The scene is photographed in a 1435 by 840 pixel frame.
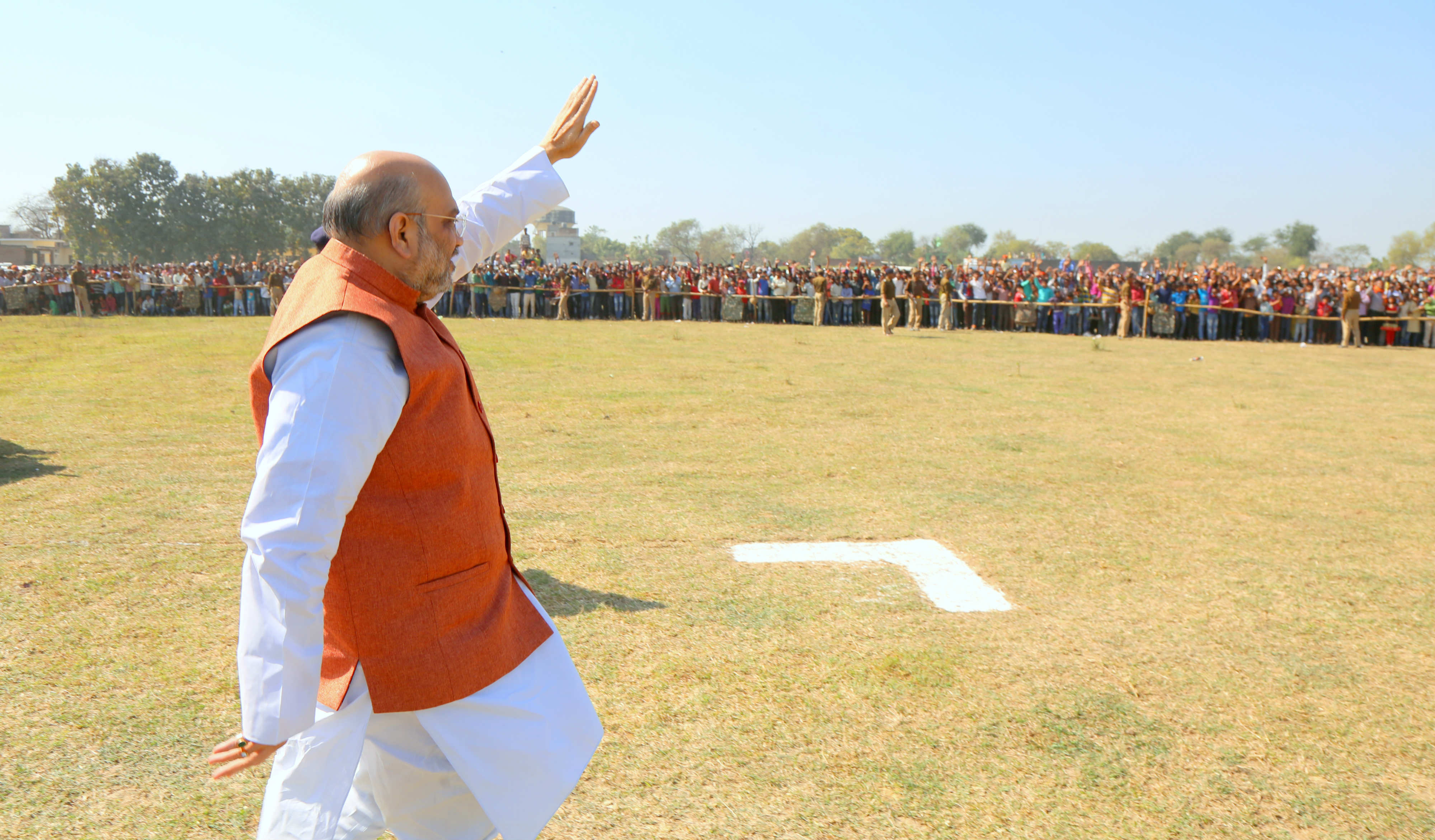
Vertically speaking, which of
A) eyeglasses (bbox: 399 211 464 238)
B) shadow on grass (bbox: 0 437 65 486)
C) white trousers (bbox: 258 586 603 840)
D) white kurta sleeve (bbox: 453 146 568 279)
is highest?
white kurta sleeve (bbox: 453 146 568 279)

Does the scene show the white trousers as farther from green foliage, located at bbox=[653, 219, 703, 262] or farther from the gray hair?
green foliage, located at bbox=[653, 219, 703, 262]

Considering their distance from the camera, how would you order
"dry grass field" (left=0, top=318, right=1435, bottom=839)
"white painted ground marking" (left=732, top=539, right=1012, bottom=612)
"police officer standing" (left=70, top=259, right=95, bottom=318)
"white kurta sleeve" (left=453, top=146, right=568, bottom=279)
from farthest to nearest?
"police officer standing" (left=70, top=259, right=95, bottom=318) → "white painted ground marking" (left=732, top=539, right=1012, bottom=612) → "dry grass field" (left=0, top=318, right=1435, bottom=839) → "white kurta sleeve" (left=453, top=146, right=568, bottom=279)

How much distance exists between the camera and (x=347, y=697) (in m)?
1.92

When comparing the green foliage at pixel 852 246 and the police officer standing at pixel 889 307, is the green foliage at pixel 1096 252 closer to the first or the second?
the green foliage at pixel 852 246

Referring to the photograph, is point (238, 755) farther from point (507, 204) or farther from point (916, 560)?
point (916, 560)

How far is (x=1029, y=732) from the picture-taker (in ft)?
12.1

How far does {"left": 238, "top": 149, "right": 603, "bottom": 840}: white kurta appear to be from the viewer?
1584 mm

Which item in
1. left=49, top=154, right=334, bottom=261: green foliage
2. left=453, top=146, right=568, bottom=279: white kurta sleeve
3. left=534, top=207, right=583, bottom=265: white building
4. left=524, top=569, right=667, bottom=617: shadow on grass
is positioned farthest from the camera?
left=534, top=207, right=583, bottom=265: white building

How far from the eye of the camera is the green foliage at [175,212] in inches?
3014

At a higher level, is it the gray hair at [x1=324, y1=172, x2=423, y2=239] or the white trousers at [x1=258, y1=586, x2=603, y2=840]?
the gray hair at [x1=324, y1=172, x2=423, y2=239]

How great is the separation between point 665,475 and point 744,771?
15.1 ft

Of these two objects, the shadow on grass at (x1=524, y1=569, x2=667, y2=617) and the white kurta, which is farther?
the shadow on grass at (x1=524, y1=569, x2=667, y2=617)

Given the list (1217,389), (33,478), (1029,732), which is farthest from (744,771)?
(1217,389)

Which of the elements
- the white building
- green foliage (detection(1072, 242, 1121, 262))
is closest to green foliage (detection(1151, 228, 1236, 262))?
green foliage (detection(1072, 242, 1121, 262))
